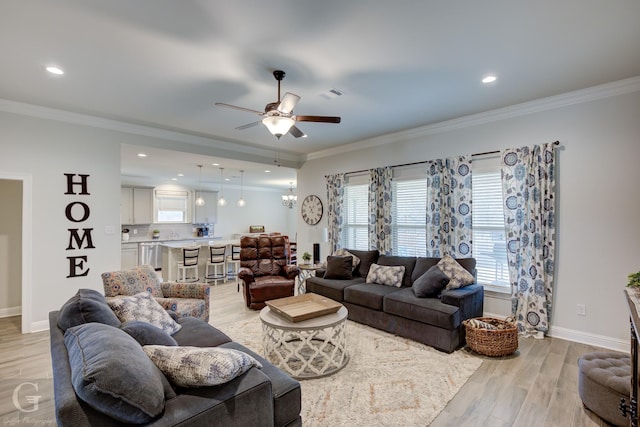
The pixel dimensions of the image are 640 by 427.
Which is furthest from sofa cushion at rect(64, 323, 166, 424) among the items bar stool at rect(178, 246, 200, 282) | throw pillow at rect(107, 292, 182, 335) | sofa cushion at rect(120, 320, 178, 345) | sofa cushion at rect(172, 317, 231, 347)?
bar stool at rect(178, 246, 200, 282)

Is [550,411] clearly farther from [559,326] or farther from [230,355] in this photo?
[230,355]

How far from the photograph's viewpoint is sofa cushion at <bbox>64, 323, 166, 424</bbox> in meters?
1.18

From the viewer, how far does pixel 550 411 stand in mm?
2338

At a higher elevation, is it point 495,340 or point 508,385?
point 495,340

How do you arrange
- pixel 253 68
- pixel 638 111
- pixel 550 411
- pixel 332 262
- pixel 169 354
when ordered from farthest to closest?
pixel 332 262 → pixel 638 111 → pixel 253 68 → pixel 550 411 → pixel 169 354

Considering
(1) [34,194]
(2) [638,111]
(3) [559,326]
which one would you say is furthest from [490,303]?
(1) [34,194]

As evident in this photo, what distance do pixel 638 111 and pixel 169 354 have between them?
4.90m

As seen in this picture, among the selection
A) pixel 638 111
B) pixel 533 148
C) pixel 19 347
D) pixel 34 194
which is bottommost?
pixel 19 347

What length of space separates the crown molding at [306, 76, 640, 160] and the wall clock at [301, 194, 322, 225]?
1.49 metres

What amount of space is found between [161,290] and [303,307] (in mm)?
1716

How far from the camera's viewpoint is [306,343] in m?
2.83

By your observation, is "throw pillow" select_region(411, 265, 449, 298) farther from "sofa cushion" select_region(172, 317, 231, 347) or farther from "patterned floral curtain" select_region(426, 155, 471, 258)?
"sofa cushion" select_region(172, 317, 231, 347)

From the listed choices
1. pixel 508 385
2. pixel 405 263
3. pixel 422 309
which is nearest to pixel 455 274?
pixel 422 309

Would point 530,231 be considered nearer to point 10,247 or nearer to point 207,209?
point 10,247
